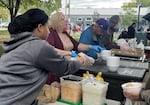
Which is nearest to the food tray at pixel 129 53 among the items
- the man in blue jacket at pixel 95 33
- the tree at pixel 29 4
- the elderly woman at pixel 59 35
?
the man in blue jacket at pixel 95 33

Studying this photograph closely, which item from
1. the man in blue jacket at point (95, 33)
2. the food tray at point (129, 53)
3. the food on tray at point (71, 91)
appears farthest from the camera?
the man in blue jacket at point (95, 33)

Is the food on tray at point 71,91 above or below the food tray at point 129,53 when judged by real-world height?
below

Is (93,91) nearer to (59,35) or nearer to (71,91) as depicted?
(71,91)

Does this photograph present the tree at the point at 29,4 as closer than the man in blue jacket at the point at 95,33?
No

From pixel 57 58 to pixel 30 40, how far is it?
21 centimetres

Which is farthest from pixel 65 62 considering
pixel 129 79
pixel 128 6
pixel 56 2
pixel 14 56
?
pixel 128 6

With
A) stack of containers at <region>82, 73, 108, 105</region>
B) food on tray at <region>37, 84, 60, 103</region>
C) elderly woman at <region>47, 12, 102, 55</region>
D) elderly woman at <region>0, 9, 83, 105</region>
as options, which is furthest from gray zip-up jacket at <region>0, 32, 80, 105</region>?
elderly woman at <region>47, 12, 102, 55</region>

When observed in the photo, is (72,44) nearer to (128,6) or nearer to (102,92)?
(102,92)

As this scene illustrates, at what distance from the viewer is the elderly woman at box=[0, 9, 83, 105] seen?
5.00ft

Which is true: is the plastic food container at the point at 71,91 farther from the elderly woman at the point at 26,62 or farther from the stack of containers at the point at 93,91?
the elderly woman at the point at 26,62

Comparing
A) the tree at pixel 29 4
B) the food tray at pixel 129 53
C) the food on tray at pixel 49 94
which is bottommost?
the food on tray at pixel 49 94

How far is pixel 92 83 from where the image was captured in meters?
1.63

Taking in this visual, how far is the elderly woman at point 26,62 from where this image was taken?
5.00 ft

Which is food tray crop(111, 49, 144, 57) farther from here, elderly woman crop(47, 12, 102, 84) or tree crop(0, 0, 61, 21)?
tree crop(0, 0, 61, 21)
